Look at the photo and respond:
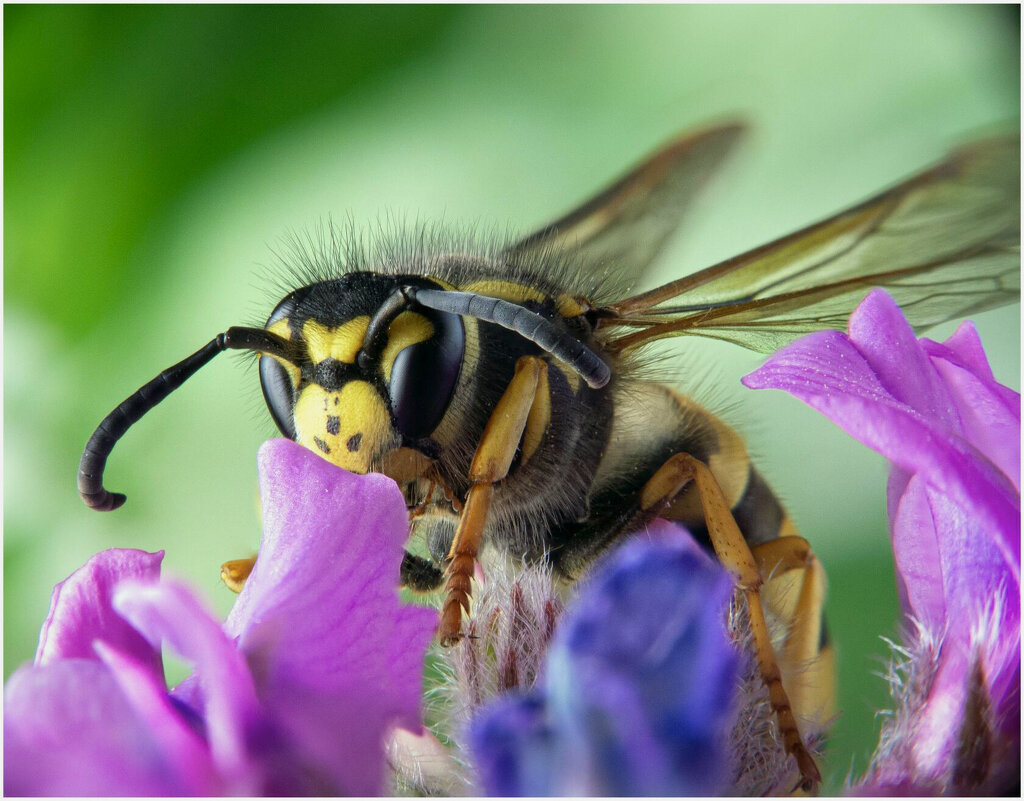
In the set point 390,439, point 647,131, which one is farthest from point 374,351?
point 647,131

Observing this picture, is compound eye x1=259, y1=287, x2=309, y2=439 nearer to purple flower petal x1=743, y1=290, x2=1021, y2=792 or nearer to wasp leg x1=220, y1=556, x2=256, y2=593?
wasp leg x1=220, y1=556, x2=256, y2=593

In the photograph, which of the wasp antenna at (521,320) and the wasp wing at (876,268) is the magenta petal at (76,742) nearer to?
the wasp antenna at (521,320)

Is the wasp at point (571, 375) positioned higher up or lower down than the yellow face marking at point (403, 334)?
lower down

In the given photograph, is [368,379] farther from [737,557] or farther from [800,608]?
[800,608]

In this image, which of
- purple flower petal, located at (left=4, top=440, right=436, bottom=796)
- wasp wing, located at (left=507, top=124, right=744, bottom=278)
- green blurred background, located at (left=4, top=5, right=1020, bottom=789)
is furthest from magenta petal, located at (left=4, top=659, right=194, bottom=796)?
green blurred background, located at (left=4, top=5, right=1020, bottom=789)

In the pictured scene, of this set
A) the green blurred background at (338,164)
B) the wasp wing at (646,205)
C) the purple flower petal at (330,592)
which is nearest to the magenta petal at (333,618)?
the purple flower petal at (330,592)

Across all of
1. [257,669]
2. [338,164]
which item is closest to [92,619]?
[257,669]
